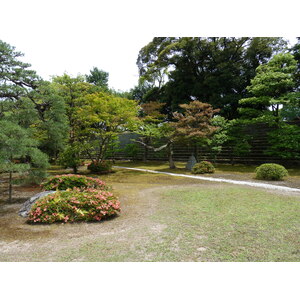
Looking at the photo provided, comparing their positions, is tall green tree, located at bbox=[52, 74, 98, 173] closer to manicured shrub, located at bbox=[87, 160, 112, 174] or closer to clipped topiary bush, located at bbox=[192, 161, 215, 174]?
manicured shrub, located at bbox=[87, 160, 112, 174]

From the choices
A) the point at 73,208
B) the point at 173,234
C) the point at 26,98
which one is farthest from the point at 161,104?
the point at 173,234

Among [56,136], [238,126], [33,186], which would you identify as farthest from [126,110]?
[238,126]

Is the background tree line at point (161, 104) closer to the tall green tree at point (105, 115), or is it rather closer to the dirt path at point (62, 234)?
the tall green tree at point (105, 115)

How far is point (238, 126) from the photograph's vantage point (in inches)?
500

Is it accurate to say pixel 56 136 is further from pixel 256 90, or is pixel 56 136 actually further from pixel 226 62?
pixel 226 62

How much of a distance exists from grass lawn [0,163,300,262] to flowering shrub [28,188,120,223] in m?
0.19

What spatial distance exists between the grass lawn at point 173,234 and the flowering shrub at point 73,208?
19 centimetres

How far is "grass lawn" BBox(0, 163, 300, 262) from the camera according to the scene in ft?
8.34

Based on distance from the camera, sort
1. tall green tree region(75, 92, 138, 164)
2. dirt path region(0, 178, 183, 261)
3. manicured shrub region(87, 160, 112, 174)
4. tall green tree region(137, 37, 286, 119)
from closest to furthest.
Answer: dirt path region(0, 178, 183, 261)
tall green tree region(75, 92, 138, 164)
manicured shrub region(87, 160, 112, 174)
tall green tree region(137, 37, 286, 119)

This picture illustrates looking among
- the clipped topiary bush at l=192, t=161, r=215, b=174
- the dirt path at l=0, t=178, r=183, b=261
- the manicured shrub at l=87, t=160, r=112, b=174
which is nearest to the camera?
the dirt path at l=0, t=178, r=183, b=261

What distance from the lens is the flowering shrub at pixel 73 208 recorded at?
3.95m

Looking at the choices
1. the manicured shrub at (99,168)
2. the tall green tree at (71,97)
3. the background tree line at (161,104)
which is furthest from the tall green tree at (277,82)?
the tall green tree at (71,97)

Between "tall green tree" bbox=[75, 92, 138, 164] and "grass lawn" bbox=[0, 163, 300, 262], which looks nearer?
"grass lawn" bbox=[0, 163, 300, 262]

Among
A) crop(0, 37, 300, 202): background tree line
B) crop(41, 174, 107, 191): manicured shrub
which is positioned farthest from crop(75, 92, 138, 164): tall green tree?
crop(41, 174, 107, 191): manicured shrub
